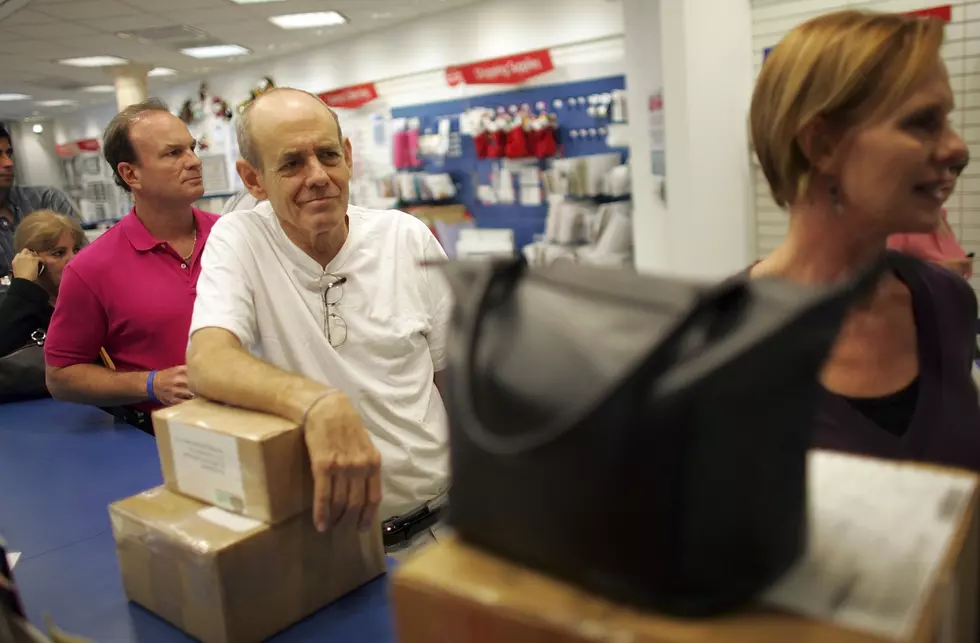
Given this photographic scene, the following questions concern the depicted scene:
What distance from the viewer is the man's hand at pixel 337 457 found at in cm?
115

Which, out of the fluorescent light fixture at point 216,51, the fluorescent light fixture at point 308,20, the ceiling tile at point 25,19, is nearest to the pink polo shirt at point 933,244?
the fluorescent light fixture at point 308,20

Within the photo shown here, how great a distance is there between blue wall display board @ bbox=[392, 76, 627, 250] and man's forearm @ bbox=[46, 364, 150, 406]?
4296 millimetres

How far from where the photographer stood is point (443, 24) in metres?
7.22

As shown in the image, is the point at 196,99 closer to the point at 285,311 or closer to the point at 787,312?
the point at 285,311

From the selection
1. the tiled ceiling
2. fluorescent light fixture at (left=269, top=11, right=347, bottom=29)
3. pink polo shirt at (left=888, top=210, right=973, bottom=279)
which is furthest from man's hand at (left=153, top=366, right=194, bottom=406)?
fluorescent light fixture at (left=269, top=11, right=347, bottom=29)

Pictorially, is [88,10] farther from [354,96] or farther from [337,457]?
[337,457]

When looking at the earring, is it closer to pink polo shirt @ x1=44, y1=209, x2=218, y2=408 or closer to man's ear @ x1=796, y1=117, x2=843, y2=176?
man's ear @ x1=796, y1=117, x2=843, y2=176

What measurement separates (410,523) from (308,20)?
6785mm

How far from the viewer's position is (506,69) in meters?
6.21

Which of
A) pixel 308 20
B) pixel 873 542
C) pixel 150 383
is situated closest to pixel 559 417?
pixel 873 542

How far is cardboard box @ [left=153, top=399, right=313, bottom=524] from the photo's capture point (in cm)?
117

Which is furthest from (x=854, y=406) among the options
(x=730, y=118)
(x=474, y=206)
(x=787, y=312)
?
(x=474, y=206)

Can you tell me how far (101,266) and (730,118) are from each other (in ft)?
11.0


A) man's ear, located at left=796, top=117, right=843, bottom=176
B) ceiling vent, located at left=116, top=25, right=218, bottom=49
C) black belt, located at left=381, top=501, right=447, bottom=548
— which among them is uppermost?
ceiling vent, located at left=116, top=25, right=218, bottom=49
